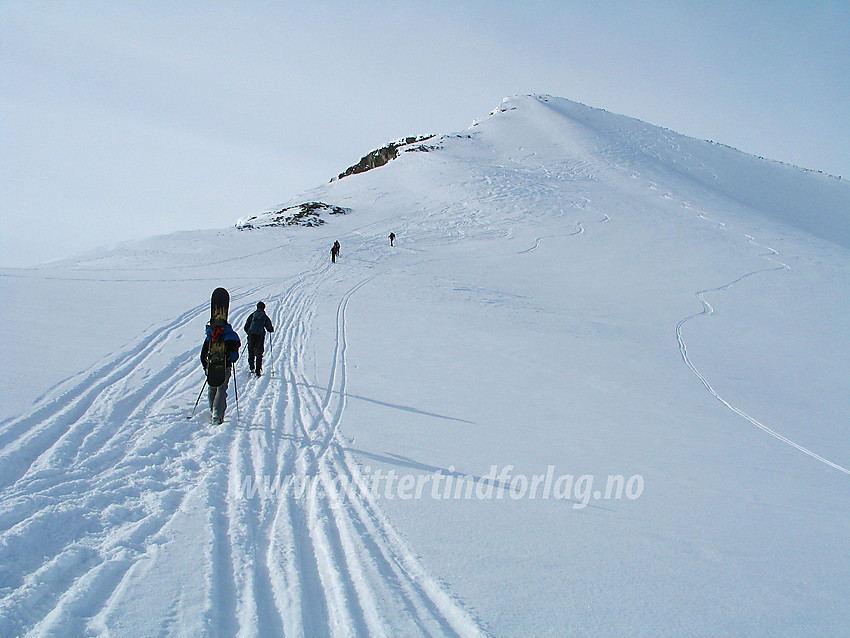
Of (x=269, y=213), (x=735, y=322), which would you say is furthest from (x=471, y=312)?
(x=269, y=213)

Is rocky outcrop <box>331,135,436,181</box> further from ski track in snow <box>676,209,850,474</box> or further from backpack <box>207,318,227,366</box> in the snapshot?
backpack <box>207,318,227,366</box>

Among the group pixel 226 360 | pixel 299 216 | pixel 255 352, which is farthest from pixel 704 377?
pixel 299 216

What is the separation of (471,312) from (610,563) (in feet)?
45.1

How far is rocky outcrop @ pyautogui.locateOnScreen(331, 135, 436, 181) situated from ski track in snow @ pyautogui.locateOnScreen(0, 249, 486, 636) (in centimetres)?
6401

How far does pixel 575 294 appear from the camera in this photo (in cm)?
2231

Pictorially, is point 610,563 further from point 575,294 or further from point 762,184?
point 762,184

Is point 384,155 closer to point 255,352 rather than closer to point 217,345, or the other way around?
point 255,352

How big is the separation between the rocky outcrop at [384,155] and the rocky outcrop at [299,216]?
24.2 meters

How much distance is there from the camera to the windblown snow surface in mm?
3369

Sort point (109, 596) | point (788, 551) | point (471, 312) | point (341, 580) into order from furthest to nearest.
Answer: point (471, 312) → point (788, 551) → point (341, 580) → point (109, 596)

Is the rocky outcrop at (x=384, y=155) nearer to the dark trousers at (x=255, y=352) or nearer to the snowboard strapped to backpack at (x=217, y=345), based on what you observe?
the dark trousers at (x=255, y=352)

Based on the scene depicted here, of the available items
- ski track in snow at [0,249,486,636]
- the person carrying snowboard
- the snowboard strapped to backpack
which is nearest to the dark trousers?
the person carrying snowboard

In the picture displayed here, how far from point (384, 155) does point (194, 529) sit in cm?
7394

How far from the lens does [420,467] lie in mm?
5691
